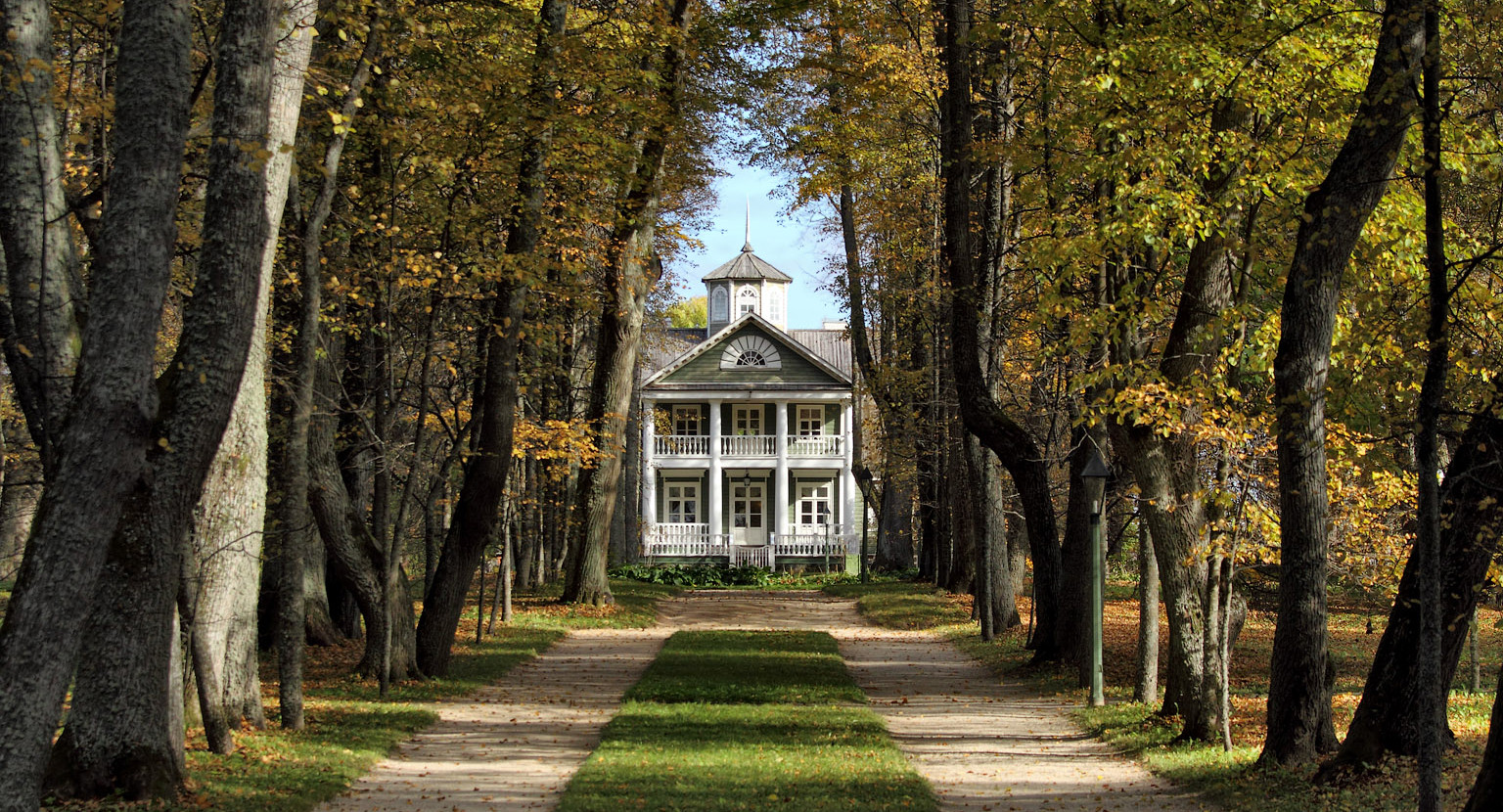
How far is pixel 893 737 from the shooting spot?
11.6 meters

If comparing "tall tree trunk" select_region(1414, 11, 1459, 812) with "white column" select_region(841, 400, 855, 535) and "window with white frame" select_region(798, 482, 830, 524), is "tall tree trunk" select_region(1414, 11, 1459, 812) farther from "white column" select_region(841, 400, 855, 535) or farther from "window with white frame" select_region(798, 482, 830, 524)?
"window with white frame" select_region(798, 482, 830, 524)

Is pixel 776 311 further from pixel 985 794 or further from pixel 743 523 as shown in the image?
pixel 985 794

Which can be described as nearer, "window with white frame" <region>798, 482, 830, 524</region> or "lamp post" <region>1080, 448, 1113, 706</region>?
"lamp post" <region>1080, 448, 1113, 706</region>

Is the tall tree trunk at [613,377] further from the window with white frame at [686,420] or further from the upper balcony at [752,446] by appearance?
the window with white frame at [686,420]

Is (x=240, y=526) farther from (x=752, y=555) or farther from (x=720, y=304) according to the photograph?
(x=720, y=304)

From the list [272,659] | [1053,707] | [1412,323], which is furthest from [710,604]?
[1412,323]

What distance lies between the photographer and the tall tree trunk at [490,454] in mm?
14188

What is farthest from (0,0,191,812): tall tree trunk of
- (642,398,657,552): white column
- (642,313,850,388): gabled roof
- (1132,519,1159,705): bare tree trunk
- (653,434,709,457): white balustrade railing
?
(653,434,709,457): white balustrade railing

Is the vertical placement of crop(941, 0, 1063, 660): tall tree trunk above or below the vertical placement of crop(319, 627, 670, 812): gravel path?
above

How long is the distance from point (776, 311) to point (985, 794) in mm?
46901

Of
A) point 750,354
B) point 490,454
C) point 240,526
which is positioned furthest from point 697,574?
point 240,526

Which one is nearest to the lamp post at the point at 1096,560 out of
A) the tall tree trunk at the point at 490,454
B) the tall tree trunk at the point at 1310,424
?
the tall tree trunk at the point at 1310,424

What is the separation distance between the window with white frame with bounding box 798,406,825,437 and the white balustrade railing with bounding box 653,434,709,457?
3.59 meters

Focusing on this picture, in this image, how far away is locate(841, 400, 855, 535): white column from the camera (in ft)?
146
